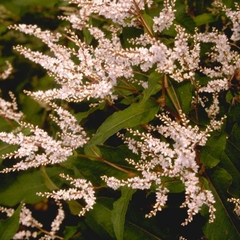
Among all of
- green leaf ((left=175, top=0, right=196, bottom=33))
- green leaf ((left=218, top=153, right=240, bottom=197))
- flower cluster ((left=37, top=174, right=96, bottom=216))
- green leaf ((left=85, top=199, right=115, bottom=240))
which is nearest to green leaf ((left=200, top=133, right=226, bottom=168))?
green leaf ((left=218, top=153, right=240, bottom=197))

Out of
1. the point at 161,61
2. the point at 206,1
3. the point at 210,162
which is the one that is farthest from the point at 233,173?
the point at 206,1

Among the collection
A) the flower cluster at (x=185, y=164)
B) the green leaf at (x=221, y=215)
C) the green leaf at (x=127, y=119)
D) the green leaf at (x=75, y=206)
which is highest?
the green leaf at (x=127, y=119)

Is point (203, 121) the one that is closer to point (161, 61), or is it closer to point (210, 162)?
point (210, 162)

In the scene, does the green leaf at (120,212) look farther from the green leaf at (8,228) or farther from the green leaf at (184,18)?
the green leaf at (184,18)

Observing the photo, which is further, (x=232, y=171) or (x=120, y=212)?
(x=232, y=171)

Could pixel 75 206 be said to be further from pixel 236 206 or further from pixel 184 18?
pixel 184 18

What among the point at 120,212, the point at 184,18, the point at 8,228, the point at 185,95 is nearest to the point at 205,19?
the point at 184,18

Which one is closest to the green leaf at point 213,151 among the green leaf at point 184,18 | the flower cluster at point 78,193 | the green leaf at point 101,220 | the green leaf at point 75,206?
the flower cluster at point 78,193

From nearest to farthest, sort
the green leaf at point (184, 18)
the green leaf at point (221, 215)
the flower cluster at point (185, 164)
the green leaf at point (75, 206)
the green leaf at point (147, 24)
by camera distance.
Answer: the flower cluster at point (185, 164) → the green leaf at point (147, 24) → the green leaf at point (221, 215) → the green leaf at point (184, 18) → the green leaf at point (75, 206)
